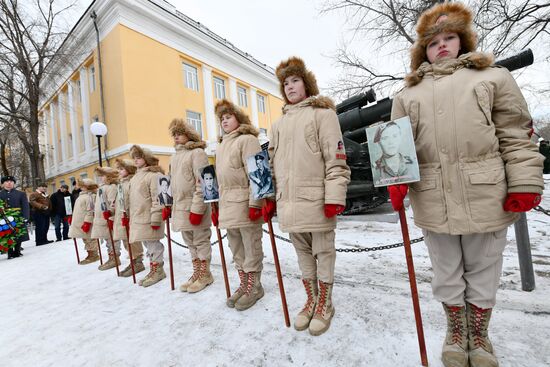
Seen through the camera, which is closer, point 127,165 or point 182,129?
point 182,129

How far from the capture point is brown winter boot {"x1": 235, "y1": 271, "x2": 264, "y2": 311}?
8.46 ft

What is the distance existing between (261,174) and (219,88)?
17.6 meters

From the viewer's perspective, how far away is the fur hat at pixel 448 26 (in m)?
1.65

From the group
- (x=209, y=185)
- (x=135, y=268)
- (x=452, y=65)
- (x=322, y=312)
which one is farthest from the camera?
(x=135, y=268)

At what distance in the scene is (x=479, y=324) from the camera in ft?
5.31

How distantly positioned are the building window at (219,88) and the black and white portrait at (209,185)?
638 inches

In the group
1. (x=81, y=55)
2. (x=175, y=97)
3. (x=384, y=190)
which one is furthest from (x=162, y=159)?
(x=384, y=190)

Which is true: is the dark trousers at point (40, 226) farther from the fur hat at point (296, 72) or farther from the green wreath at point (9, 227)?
the fur hat at point (296, 72)

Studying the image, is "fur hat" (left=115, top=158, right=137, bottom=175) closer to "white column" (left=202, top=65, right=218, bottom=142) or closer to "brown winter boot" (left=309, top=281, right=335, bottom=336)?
"brown winter boot" (left=309, top=281, right=335, bottom=336)

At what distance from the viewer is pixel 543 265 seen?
2914mm

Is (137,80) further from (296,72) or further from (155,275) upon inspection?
(296,72)

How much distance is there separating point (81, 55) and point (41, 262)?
13.2 metres

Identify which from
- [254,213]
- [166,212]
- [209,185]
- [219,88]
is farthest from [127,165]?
[219,88]

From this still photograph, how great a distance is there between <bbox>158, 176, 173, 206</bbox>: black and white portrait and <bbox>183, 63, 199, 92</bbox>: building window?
1391cm
